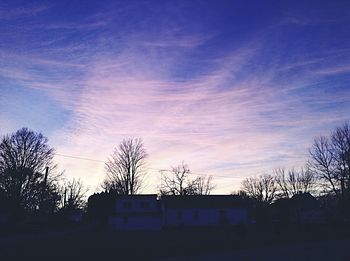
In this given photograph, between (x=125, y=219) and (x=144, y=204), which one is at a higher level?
(x=144, y=204)

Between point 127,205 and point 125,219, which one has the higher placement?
point 127,205

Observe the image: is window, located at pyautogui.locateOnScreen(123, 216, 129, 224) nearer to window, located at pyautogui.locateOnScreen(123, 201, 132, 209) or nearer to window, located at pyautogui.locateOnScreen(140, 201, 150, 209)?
window, located at pyautogui.locateOnScreen(123, 201, 132, 209)

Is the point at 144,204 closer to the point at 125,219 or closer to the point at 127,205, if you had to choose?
the point at 127,205

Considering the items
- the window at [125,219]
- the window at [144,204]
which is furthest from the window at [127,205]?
the window at [144,204]

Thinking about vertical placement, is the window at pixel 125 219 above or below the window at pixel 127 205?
below

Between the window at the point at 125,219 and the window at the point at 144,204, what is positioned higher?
the window at the point at 144,204

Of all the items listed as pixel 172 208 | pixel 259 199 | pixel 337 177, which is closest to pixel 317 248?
pixel 337 177

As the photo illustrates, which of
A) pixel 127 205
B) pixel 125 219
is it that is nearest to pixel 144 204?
pixel 127 205

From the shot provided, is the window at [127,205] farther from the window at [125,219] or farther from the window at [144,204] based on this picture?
the window at [144,204]

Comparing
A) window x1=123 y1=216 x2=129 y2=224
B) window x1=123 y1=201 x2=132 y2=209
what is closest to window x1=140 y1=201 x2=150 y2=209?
window x1=123 y1=201 x2=132 y2=209

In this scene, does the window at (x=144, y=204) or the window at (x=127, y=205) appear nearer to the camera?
the window at (x=127, y=205)

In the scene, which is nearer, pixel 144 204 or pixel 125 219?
pixel 125 219

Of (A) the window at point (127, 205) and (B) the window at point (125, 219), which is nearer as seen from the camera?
(B) the window at point (125, 219)

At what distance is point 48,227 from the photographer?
159 feet
